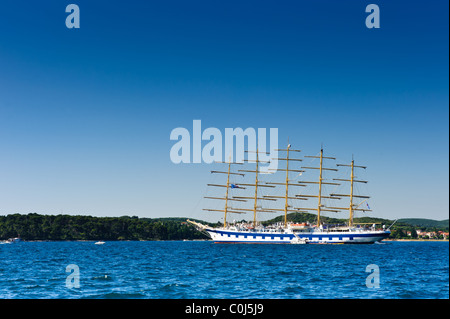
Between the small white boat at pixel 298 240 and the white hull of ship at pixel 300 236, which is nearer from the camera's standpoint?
the white hull of ship at pixel 300 236

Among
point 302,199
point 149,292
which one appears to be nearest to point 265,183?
point 302,199

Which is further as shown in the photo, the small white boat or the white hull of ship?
the small white boat

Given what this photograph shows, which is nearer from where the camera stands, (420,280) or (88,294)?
(88,294)

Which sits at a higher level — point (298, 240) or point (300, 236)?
point (300, 236)

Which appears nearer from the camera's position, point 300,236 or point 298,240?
point 298,240

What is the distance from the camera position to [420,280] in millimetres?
36406
